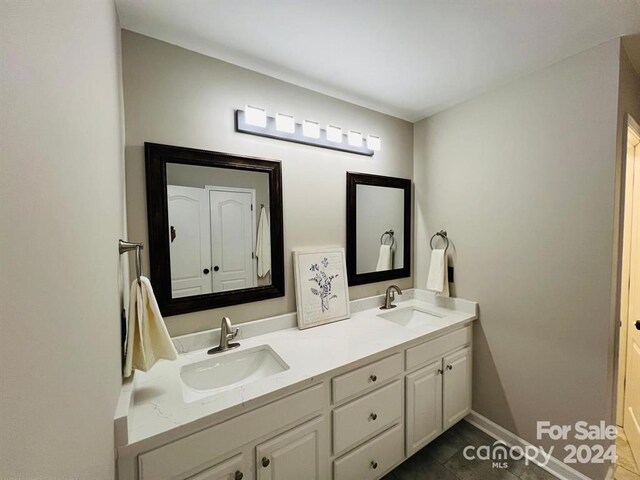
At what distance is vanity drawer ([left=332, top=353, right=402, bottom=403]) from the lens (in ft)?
4.24

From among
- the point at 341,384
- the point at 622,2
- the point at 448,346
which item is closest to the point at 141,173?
the point at 341,384

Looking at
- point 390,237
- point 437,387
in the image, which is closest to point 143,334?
point 437,387

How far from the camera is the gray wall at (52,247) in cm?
30

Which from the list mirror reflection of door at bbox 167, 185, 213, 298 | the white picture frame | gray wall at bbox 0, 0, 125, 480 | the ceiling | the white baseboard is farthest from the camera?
the white picture frame

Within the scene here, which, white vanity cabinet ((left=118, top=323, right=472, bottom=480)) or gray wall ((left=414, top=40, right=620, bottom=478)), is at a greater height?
gray wall ((left=414, top=40, right=620, bottom=478))

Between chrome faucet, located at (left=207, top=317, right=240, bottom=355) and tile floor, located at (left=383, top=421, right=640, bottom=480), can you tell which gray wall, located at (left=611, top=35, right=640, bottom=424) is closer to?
tile floor, located at (left=383, top=421, right=640, bottom=480)

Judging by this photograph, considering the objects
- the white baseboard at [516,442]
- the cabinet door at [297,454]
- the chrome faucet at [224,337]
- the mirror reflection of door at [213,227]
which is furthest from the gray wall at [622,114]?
the chrome faucet at [224,337]

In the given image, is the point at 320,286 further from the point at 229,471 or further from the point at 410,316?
the point at 229,471

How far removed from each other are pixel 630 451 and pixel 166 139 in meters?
3.40

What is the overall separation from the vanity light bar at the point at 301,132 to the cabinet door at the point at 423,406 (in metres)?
1.60

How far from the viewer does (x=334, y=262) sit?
76.0 inches

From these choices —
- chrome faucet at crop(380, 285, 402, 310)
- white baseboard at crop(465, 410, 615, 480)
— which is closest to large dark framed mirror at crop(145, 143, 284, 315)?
chrome faucet at crop(380, 285, 402, 310)

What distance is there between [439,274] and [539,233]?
2.26 feet

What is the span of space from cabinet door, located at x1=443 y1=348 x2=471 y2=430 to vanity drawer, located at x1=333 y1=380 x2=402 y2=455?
47cm
